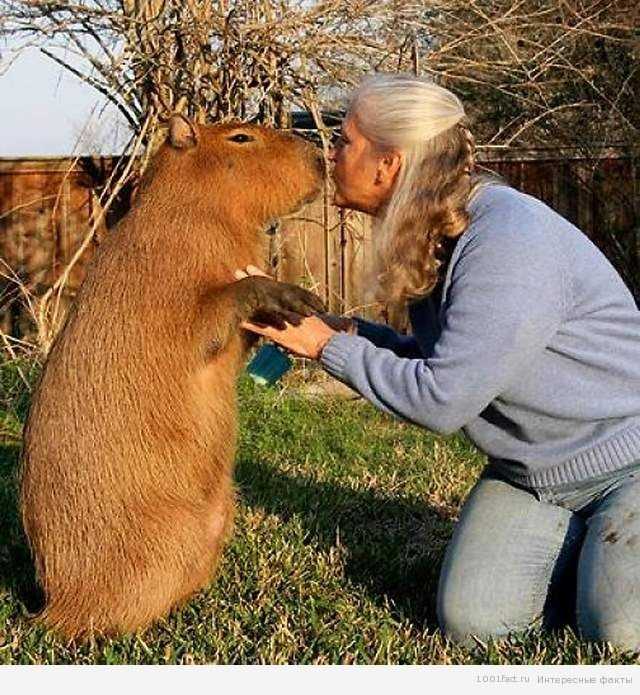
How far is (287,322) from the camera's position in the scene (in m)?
3.20

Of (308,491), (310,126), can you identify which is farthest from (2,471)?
(310,126)

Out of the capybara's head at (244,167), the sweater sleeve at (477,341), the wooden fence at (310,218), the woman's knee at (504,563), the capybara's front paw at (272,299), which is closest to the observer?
the sweater sleeve at (477,341)

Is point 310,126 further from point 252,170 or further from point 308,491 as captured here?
point 252,170

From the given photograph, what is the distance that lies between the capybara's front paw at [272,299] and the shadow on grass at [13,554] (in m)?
1.14

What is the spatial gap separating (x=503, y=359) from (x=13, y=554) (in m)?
1.97

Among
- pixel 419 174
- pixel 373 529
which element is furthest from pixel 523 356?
pixel 373 529

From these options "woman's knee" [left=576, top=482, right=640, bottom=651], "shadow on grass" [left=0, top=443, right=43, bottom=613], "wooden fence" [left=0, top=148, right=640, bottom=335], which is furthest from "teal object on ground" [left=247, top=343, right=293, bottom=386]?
"wooden fence" [left=0, top=148, right=640, bottom=335]

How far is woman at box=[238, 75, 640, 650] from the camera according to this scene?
299cm

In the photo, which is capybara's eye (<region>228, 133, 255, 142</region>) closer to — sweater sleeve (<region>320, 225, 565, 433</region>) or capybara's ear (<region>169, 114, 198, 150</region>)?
capybara's ear (<region>169, 114, 198, 150</region>)

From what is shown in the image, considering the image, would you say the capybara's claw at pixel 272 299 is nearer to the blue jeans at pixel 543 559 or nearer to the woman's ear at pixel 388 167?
the woman's ear at pixel 388 167

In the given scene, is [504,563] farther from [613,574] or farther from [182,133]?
[182,133]

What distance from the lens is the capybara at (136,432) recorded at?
309 cm

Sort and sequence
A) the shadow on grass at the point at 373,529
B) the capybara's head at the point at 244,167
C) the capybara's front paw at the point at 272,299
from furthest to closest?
the shadow on grass at the point at 373,529 → the capybara's head at the point at 244,167 → the capybara's front paw at the point at 272,299

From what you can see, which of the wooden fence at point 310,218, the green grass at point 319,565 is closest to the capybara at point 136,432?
the green grass at point 319,565
